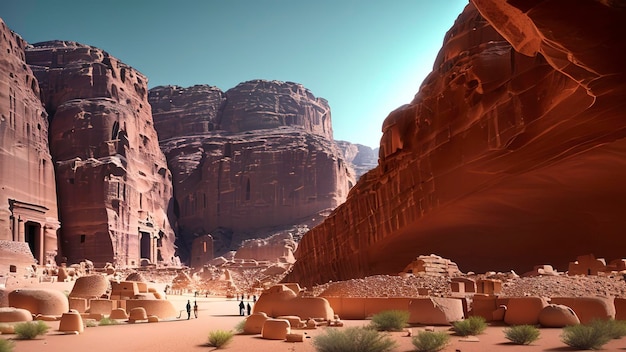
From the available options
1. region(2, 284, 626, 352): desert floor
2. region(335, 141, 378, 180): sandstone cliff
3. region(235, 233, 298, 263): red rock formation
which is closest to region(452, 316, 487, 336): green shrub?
region(2, 284, 626, 352): desert floor

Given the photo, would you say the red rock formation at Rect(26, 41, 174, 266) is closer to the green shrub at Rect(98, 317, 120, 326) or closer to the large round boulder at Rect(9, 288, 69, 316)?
the large round boulder at Rect(9, 288, 69, 316)

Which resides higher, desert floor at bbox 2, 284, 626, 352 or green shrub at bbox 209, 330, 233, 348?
green shrub at bbox 209, 330, 233, 348

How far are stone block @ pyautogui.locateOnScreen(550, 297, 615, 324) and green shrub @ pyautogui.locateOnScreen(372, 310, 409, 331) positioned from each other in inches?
194

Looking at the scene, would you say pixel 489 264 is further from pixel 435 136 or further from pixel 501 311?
pixel 501 311

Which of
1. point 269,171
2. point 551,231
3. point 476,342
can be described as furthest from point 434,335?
point 269,171

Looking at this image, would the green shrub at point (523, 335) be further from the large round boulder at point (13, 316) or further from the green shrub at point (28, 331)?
the large round boulder at point (13, 316)

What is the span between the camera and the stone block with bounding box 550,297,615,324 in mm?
16025

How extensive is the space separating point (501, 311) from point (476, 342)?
431 centimetres

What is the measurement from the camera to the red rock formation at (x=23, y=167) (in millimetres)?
52000

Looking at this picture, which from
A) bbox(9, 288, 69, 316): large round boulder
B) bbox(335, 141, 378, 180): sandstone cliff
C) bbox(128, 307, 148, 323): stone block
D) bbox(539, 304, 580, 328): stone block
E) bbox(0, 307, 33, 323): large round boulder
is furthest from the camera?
bbox(335, 141, 378, 180): sandstone cliff

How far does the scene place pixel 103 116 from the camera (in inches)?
2665

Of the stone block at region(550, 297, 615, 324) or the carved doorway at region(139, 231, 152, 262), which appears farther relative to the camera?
the carved doorway at region(139, 231, 152, 262)

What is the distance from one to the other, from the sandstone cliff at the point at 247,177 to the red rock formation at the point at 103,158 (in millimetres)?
7727

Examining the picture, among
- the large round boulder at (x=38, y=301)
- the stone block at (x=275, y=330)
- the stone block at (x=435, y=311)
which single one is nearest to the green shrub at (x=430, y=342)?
the stone block at (x=275, y=330)
